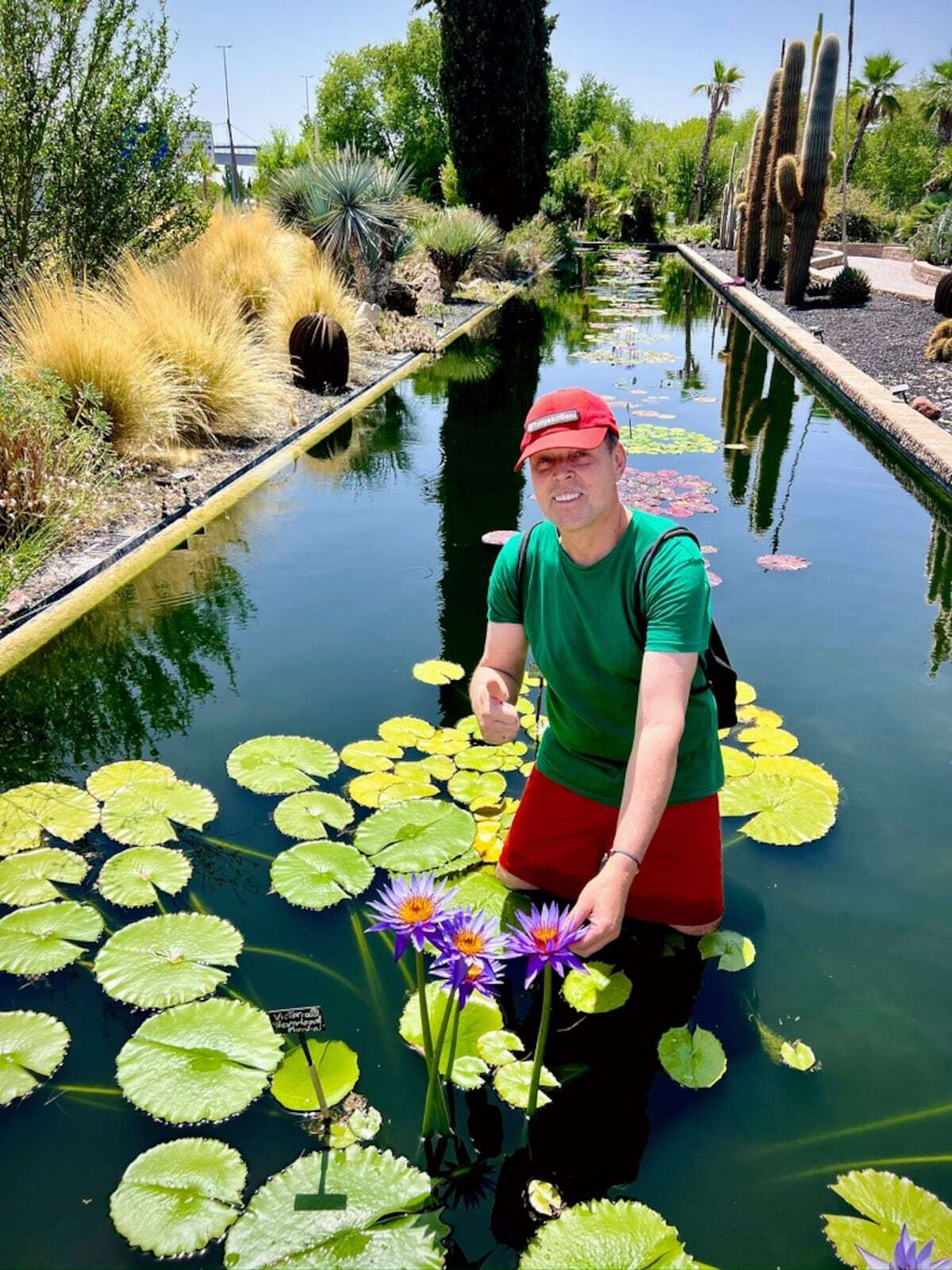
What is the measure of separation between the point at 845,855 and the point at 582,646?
4.11 feet

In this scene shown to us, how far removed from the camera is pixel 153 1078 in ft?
5.85

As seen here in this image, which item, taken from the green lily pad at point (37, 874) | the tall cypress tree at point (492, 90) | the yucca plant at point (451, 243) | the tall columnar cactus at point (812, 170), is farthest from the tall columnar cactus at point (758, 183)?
the green lily pad at point (37, 874)

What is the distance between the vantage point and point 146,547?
15.8 ft

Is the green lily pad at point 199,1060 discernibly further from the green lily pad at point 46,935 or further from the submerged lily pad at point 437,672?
the submerged lily pad at point 437,672

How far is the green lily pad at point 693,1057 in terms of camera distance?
1819 mm

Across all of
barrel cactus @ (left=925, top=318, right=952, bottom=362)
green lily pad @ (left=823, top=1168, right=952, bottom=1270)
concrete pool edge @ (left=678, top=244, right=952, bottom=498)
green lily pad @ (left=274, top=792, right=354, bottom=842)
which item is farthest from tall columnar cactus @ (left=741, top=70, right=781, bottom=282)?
green lily pad @ (left=823, top=1168, right=952, bottom=1270)

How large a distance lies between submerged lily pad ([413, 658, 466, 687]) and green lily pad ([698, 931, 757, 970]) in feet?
5.19

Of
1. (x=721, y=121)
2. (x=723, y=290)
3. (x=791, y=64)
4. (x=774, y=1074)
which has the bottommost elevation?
(x=774, y=1074)

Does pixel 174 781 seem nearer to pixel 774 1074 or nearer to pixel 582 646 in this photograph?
pixel 582 646

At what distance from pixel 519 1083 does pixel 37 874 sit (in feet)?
4.71

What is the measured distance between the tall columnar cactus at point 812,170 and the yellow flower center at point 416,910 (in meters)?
14.3

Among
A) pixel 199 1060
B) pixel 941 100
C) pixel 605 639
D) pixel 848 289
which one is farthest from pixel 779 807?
pixel 941 100

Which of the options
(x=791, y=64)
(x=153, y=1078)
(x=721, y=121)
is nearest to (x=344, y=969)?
(x=153, y=1078)

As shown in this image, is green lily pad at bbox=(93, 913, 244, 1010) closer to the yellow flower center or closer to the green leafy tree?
the yellow flower center
